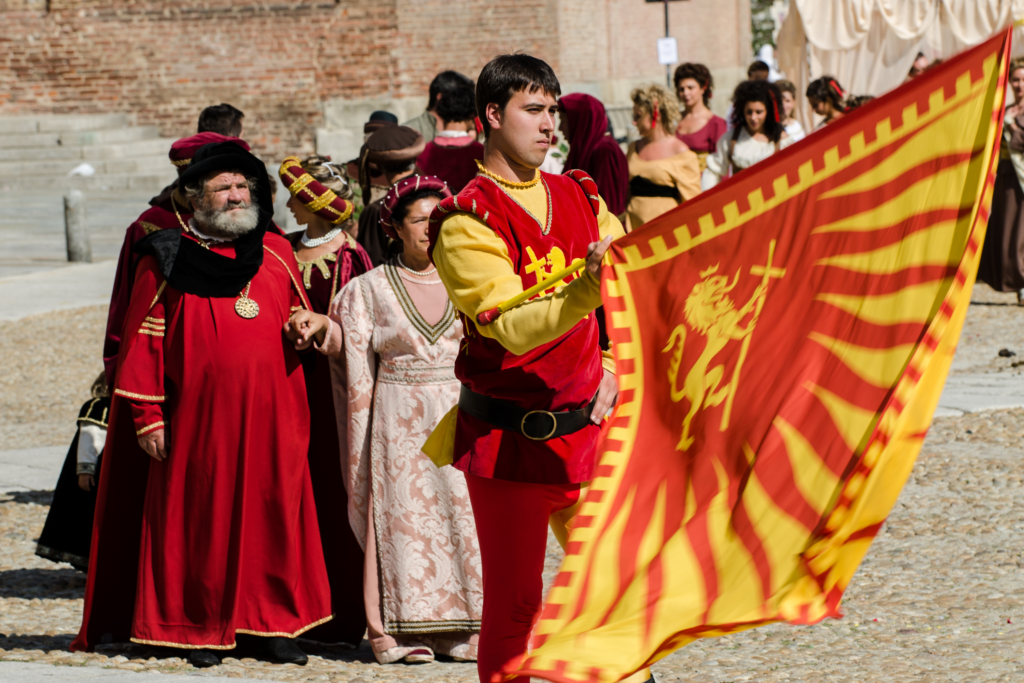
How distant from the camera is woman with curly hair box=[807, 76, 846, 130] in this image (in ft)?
40.4

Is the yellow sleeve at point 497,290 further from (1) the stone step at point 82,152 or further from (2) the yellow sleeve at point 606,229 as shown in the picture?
(1) the stone step at point 82,152

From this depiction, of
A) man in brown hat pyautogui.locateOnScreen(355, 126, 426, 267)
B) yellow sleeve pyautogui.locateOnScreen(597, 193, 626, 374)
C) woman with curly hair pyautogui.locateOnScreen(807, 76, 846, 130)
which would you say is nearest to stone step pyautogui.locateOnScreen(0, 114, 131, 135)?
woman with curly hair pyautogui.locateOnScreen(807, 76, 846, 130)

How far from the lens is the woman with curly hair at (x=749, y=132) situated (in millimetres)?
10570

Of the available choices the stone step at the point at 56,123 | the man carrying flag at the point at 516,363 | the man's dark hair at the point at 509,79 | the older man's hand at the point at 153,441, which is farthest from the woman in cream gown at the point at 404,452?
the stone step at the point at 56,123

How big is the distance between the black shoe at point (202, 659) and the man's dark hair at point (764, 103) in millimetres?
7199

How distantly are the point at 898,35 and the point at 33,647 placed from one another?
52.8 ft

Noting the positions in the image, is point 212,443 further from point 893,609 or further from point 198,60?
point 198,60

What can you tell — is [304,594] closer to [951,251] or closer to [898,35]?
[951,251]

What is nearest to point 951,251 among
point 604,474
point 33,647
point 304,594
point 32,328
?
point 604,474

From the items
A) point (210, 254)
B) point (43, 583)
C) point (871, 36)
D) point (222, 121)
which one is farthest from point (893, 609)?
point (871, 36)

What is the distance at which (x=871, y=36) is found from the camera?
18.8 m

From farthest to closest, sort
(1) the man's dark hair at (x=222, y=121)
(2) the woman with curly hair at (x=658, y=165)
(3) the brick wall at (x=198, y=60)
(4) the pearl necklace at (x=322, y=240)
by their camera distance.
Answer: (3) the brick wall at (x=198, y=60) < (2) the woman with curly hair at (x=658, y=165) < (1) the man's dark hair at (x=222, y=121) < (4) the pearl necklace at (x=322, y=240)

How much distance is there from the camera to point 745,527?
290 cm

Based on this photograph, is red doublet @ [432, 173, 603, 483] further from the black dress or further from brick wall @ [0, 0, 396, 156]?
brick wall @ [0, 0, 396, 156]
